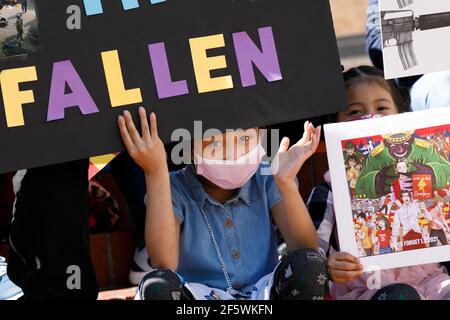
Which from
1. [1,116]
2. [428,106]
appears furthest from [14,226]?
[428,106]

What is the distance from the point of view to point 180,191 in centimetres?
313

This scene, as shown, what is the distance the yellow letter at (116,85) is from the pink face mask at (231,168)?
1.00ft

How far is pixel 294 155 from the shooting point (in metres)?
2.97

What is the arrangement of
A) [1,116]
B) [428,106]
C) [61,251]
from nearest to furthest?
[1,116], [61,251], [428,106]

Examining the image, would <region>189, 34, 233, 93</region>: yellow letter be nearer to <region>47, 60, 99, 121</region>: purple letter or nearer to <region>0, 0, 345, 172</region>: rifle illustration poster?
<region>0, 0, 345, 172</region>: rifle illustration poster

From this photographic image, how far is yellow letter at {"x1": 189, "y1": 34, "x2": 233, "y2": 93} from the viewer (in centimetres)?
293

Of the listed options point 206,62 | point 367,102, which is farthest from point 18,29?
point 367,102

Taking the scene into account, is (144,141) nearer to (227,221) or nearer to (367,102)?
(227,221)

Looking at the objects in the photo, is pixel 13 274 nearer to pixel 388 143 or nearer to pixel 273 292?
pixel 273 292

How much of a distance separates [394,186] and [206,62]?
2.32 ft

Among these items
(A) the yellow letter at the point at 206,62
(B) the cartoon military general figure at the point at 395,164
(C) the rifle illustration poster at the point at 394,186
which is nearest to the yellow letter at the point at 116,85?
(A) the yellow letter at the point at 206,62

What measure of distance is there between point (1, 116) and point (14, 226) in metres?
0.42

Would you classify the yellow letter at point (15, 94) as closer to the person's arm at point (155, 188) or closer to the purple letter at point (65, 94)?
the purple letter at point (65, 94)

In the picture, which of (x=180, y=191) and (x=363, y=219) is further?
(x=180, y=191)
